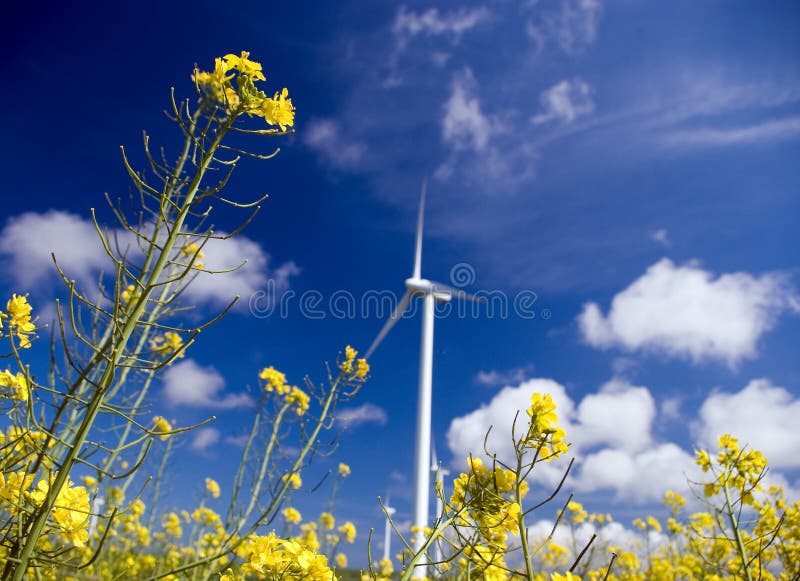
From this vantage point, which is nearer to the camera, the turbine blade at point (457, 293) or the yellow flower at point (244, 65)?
the yellow flower at point (244, 65)

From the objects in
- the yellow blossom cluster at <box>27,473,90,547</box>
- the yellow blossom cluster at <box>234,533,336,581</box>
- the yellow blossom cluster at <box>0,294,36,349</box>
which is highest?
the yellow blossom cluster at <box>0,294,36,349</box>

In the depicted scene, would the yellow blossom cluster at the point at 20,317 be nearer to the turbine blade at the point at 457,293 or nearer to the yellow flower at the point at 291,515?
the yellow flower at the point at 291,515

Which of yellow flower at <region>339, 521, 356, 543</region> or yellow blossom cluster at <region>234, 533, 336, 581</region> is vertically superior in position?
yellow flower at <region>339, 521, 356, 543</region>

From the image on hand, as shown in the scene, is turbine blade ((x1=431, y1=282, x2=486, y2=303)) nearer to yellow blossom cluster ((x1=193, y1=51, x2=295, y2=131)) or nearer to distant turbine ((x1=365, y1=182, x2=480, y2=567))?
distant turbine ((x1=365, y1=182, x2=480, y2=567))

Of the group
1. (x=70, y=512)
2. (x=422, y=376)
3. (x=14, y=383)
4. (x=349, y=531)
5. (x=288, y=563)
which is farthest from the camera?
(x=422, y=376)

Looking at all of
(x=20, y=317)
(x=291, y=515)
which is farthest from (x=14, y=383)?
(x=291, y=515)

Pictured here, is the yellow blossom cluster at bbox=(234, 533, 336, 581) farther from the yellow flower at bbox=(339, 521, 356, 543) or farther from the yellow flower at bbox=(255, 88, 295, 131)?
the yellow flower at bbox=(339, 521, 356, 543)

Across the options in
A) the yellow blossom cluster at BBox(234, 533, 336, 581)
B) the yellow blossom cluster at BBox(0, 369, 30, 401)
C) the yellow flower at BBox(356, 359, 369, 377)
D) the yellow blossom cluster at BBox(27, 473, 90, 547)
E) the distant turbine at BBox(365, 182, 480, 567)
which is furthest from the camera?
the distant turbine at BBox(365, 182, 480, 567)

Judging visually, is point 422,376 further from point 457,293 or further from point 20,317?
point 20,317

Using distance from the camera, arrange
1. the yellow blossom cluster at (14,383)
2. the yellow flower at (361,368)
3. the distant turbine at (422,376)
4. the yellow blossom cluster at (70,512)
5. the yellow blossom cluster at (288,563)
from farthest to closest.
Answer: the distant turbine at (422,376) < the yellow flower at (361,368) < the yellow blossom cluster at (14,383) < the yellow blossom cluster at (288,563) < the yellow blossom cluster at (70,512)

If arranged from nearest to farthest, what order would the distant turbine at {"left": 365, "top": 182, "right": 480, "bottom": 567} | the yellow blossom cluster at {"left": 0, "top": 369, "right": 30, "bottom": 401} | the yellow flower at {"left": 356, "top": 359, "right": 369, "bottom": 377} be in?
the yellow blossom cluster at {"left": 0, "top": 369, "right": 30, "bottom": 401} < the yellow flower at {"left": 356, "top": 359, "right": 369, "bottom": 377} < the distant turbine at {"left": 365, "top": 182, "right": 480, "bottom": 567}

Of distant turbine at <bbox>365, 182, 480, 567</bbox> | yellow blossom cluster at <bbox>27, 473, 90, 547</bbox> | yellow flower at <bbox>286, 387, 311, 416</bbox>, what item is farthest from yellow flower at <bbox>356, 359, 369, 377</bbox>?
distant turbine at <bbox>365, 182, 480, 567</bbox>

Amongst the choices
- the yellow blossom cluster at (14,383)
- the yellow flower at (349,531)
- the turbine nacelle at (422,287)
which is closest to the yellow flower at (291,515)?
the yellow flower at (349,531)

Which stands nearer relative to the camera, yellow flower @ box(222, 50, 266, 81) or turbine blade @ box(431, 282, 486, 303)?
yellow flower @ box(222, 50, 266, 81)
